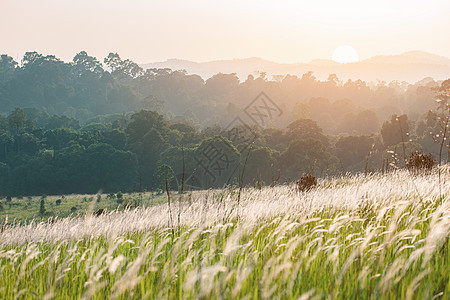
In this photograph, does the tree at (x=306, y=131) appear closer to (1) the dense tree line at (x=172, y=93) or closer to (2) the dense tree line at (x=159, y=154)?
(2) the dense tree line at (x=159, y=154)

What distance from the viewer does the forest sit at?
163 ft

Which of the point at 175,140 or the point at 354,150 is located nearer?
the point at 354,150

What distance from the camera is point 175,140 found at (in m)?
63.5

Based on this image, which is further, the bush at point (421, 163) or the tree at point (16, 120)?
the tree at point (16, 120)

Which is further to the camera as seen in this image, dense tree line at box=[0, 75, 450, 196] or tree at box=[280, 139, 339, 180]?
dense tree line at box=[0, 75, 450, 196]

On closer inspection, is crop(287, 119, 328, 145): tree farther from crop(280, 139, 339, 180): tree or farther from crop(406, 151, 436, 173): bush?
crop(406, 151, 436, 173): bush

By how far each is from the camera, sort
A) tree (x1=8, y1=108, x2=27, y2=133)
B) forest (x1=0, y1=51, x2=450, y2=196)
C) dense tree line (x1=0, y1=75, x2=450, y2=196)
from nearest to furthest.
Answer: forest (x1=0, y1=51, x2=450, y2=196), dense tree line (x1=0, y1=75, x2=450, y2=196), tree (x1=8, y1=108, x2=27, y2=133)

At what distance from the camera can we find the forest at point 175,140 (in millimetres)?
49531

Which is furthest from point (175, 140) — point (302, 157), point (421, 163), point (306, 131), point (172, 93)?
point (172, 93)

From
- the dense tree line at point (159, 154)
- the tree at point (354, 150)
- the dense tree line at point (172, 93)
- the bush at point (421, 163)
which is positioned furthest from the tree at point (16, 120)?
the bush at point (421, 163)

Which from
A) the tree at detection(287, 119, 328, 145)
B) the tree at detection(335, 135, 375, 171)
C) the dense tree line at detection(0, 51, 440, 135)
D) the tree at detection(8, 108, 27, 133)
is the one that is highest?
the dense tree line at detection(0, 51, 440, 135)

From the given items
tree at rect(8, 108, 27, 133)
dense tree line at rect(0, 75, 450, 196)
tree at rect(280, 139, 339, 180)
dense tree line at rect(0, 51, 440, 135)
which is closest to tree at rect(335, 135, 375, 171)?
dense tree line at rect(0, 75, 450, 196)

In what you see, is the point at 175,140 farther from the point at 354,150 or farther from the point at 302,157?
the point at 354,150

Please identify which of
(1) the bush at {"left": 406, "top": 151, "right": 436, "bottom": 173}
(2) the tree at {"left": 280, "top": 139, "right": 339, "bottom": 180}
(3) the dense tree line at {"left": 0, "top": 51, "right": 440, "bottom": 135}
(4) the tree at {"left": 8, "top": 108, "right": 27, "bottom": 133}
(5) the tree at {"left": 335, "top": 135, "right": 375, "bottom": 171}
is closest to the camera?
(1) the bush at {"left": 406, "top": 151, "right": 436, "bottom": 173}
